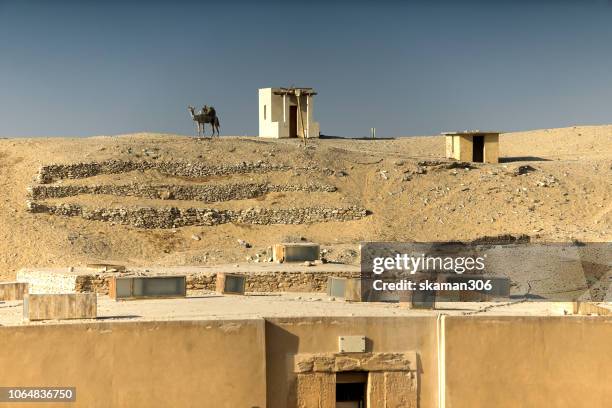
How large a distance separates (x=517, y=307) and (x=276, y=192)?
73.1 feet

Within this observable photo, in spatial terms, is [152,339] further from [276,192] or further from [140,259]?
[276,192]

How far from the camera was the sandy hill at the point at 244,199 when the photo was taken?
3562cm

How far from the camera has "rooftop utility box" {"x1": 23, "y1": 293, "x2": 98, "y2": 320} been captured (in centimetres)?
1600

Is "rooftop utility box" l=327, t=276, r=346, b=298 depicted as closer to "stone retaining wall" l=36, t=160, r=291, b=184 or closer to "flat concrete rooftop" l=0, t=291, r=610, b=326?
"flat concrete rooftop" l=0, t=291, r=610, b=326

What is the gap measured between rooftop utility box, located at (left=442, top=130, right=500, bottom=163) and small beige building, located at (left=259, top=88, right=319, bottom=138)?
697 centimetres

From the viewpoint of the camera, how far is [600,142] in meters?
58.0

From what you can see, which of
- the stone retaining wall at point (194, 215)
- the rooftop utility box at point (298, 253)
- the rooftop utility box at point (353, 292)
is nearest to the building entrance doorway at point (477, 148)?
the stone retaining wall at point (194, 215)

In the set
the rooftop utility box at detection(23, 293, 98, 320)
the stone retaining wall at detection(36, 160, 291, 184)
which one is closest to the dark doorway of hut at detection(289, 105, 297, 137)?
the stone retaining wall at detection(36, 160, 291, 184)

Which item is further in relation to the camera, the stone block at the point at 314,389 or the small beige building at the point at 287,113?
the small beige building at the point at 287,113

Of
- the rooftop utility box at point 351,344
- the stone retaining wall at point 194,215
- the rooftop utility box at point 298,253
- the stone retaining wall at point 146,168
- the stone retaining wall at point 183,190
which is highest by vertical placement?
the stone retaining wall at point 146,168

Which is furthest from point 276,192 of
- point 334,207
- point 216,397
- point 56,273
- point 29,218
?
point 216,397

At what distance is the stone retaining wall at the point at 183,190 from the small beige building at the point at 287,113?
10901 mm

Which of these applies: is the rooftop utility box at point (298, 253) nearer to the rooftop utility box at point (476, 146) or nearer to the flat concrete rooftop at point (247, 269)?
the flat concrete rooftop at point (247, 269)

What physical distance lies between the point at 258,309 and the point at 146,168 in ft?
77.0
